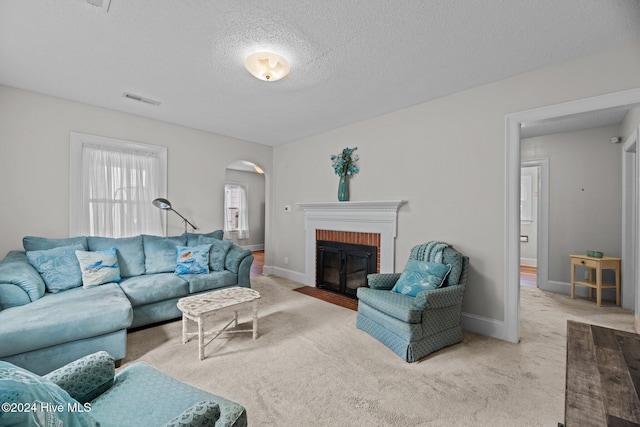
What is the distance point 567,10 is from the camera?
183 centimetres

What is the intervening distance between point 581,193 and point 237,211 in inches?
310

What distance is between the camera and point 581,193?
14.2 ft

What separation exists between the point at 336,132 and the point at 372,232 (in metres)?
1.73

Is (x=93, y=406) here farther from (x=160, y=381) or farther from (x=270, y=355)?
(x=270, y=355)

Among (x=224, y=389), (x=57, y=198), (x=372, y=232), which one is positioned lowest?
(x=224, y=389)

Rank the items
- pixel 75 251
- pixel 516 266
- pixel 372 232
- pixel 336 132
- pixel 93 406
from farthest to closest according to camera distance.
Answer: pixel 336 132
pixel 372 232
pixel 75 251
pixel 516 266
pixel 93 406

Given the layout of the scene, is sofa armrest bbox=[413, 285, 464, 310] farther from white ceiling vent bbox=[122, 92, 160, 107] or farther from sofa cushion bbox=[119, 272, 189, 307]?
white ceiling vent bbox=[122, 92, 160, 107]

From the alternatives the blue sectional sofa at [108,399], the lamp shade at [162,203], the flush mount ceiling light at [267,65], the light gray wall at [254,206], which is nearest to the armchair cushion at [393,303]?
the blue sectional sofa at [108,399]

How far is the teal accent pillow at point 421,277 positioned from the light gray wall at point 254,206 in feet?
21.9

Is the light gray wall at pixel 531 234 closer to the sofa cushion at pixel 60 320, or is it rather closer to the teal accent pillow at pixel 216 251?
the teal accent pillow at pixel 216 251

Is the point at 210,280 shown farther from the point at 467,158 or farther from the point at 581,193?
the point at 581,193

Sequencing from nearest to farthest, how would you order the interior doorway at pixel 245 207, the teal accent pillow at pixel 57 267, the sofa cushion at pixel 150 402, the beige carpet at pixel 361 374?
the sofa cushion at pixel 150 402, the beige carpet at pixel 361 374, the teal accent pillow at pixel 57 267, the interior doorway at pixel 245 207

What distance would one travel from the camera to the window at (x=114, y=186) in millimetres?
3510

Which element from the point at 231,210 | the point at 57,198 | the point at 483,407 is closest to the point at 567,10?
the point at 483,407
